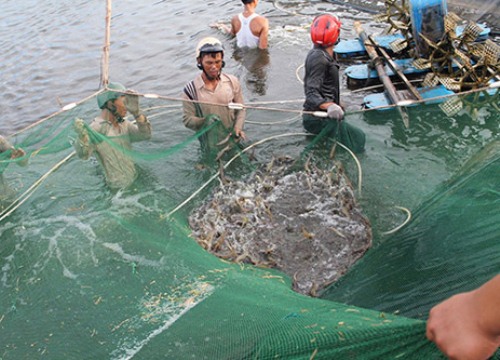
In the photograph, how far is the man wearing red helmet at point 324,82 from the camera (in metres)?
4.27

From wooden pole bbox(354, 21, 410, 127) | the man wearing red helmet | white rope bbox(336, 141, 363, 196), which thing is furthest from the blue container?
white rope bbox(336, 141, 363, 196)

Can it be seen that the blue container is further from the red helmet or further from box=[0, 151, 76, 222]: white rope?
box=[0, 151, 76, 222]: white rope

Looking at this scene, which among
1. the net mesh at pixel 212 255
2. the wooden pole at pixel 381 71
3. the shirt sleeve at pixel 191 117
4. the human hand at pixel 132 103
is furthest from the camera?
the wooden pole at pixel 381 71

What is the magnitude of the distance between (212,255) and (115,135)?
1.58 metres

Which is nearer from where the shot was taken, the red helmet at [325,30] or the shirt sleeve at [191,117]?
the shirt sleeve at [191,117]

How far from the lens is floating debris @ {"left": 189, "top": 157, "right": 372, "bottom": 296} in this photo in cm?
396

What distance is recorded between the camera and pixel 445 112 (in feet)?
13.5

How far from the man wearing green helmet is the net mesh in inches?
3.9

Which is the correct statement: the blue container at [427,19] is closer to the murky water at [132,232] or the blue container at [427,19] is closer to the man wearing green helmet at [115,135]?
the murky water at [132,232]

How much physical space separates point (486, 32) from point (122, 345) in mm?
8091

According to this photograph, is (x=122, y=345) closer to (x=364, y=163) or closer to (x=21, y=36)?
(x=364, y=163)

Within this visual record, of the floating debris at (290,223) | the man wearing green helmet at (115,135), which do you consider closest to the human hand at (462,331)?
the floating debris at (290,223)

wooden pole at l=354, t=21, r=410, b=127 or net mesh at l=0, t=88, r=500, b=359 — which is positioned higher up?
net mesh at l=0, t=88, r=500, b=359

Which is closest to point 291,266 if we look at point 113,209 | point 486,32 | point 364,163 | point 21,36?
point 364,163
